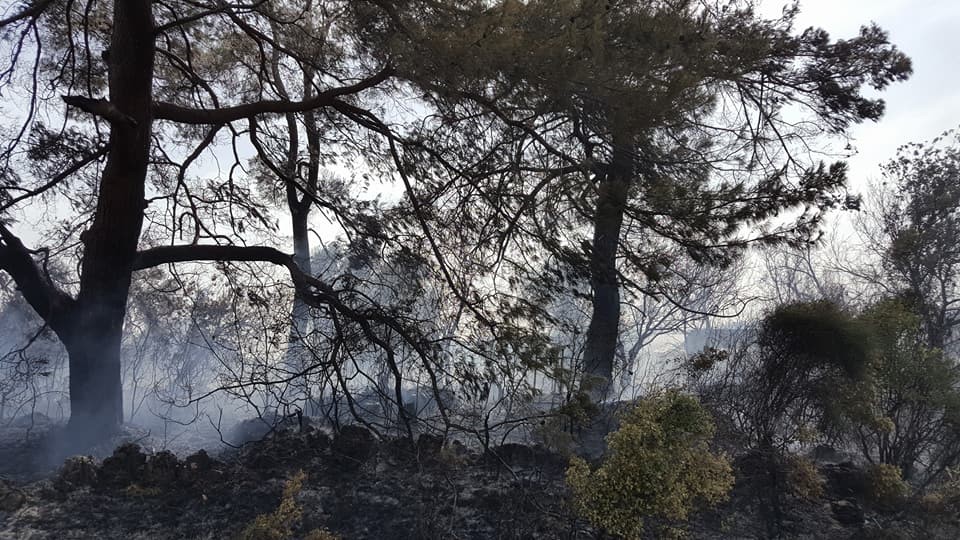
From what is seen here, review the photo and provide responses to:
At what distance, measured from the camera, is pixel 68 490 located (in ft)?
15.1

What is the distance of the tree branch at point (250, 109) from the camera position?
5.54 m

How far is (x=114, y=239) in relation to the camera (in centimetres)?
569

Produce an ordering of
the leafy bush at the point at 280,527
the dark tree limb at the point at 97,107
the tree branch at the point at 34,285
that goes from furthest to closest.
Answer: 1. the tree branch at the point at 34,285
2. the dark tree limb at the point at 97,107
3. the leafy bush at the point at 280,527

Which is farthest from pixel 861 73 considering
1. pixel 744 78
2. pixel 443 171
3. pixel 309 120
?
pixel 309 120

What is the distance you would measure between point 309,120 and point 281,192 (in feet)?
5.40

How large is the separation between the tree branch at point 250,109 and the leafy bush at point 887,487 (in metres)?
6.24

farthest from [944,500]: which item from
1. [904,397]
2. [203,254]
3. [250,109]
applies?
[203,254]

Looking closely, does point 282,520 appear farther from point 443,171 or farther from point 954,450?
point 954,450

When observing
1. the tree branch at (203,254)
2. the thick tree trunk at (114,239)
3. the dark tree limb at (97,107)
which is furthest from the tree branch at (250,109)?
the tree branch at (203,254)

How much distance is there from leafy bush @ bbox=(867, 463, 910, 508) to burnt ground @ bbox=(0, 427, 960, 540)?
10 cm

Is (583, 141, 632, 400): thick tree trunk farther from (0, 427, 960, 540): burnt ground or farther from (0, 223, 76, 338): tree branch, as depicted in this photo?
(0, 223, 76, 338): tree branch

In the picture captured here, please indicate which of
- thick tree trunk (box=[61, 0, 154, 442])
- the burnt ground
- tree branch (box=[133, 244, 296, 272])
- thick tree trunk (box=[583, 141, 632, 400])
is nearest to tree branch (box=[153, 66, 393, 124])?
thick tree trunk (box=[61, 0, 154, 442])

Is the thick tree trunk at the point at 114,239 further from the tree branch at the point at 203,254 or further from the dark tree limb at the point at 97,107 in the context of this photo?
the tree branch at the point at 203,254

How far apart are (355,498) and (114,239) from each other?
11.6 ft
